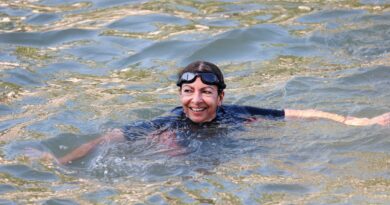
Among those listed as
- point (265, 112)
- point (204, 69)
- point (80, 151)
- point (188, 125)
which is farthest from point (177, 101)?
point (80, 151)

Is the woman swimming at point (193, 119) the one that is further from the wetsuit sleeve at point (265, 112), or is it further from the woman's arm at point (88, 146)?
the wetsuit sleeve at point (265, 112)

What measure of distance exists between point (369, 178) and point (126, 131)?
2459 mm

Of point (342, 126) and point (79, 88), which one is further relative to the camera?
point (79, 88)

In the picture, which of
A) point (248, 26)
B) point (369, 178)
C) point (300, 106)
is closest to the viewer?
point (369, 178)

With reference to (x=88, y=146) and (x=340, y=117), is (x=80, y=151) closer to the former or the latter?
(x=88, y=146)

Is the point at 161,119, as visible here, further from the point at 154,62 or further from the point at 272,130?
the point at 154,62

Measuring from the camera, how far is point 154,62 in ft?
37.6

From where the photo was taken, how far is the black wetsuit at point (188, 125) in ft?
26.7

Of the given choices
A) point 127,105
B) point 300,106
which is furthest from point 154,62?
point 300,106

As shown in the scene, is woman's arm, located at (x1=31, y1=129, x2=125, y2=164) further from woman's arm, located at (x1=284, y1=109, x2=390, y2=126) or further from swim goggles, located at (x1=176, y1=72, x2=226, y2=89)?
woman's arm, located at (x1=284, y1=109, x2=390, y2=126)

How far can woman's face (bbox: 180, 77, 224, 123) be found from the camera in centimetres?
809

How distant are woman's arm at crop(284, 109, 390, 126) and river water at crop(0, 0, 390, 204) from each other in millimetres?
74

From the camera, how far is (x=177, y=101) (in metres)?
9.93

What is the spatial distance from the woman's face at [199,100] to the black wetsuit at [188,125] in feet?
0.28
